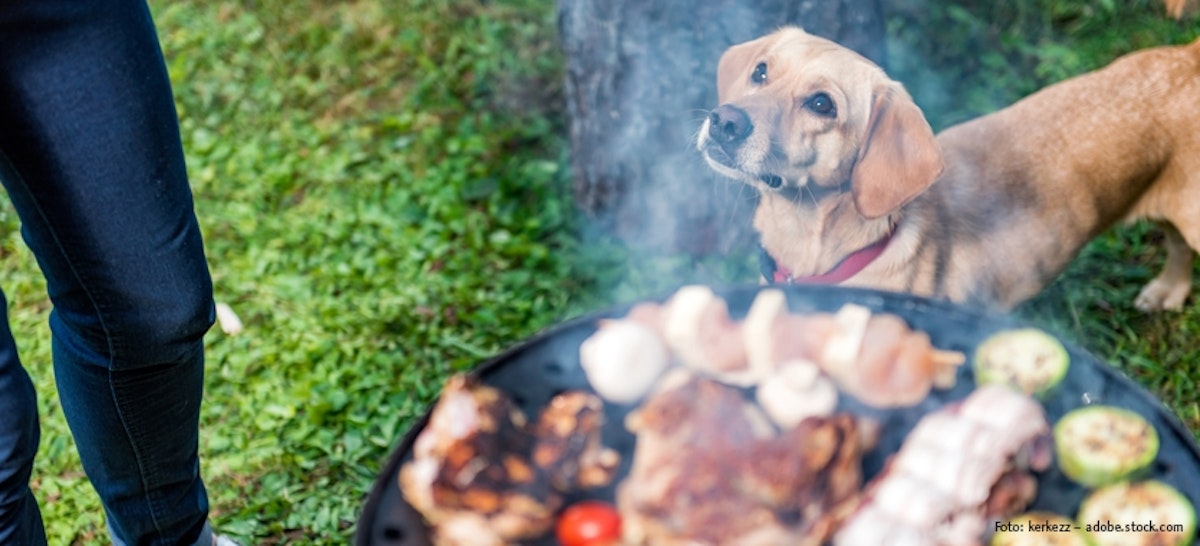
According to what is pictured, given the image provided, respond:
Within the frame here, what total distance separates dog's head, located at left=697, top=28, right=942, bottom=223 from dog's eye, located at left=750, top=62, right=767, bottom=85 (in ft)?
0.25

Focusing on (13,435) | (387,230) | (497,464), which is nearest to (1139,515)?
(497,464)

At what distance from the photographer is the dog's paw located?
418 cm

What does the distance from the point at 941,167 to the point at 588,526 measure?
1643 mm

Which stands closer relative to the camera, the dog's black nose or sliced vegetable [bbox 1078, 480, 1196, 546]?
sliced vegetable [bbox 1078, 480, 1196, 546]

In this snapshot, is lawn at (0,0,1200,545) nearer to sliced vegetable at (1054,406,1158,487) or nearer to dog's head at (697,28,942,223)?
dog's head at (697,28,942,223)

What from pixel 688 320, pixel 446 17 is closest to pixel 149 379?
pixel 688 320

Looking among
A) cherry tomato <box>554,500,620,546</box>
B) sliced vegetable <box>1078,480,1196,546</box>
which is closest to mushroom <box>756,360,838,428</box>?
cherry tomato <box>554,500,620,546</box>

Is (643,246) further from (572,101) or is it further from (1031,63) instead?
(1031,63)

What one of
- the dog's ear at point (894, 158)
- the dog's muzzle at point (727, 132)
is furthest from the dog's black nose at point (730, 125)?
the dog's ear at point (894, 158)

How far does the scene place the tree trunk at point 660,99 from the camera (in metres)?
3.97

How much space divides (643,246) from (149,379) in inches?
98.5

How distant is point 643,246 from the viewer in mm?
4707

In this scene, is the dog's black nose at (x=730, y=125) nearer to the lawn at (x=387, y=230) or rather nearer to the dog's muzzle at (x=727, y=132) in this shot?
the dog's muzzle at (x=727, y=132)

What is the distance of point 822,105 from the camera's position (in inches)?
120
